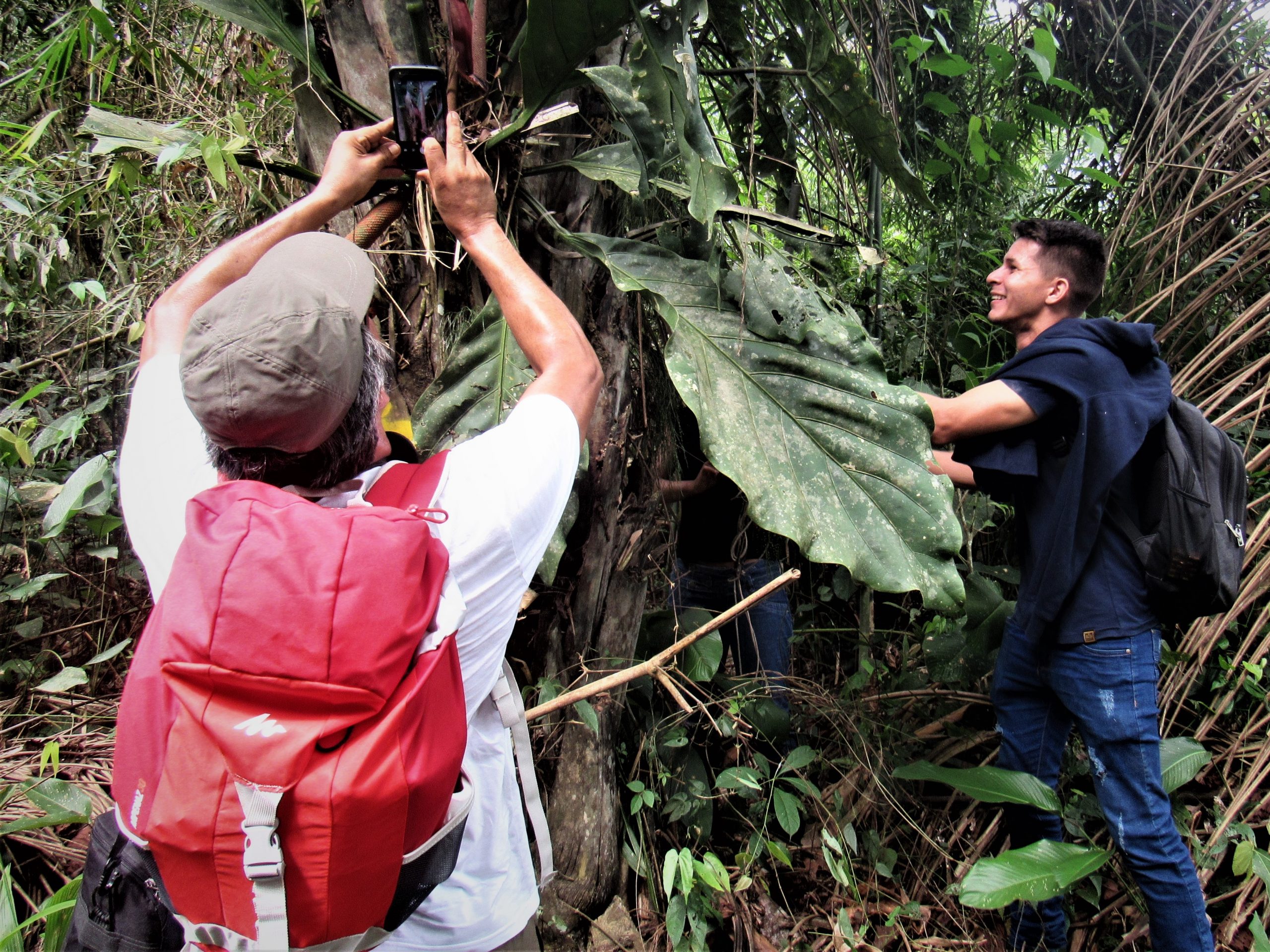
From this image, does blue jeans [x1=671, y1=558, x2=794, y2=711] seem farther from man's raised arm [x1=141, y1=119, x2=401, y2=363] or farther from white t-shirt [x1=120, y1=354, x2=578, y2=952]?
man's raised arm [x1=141, y1=119, x2=401, y2=363]

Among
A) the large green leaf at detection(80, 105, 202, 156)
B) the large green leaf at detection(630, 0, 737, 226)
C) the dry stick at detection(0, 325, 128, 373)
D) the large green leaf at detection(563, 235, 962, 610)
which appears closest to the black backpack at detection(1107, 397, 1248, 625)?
the large green leaf at detection(563, 235, 962, 610)

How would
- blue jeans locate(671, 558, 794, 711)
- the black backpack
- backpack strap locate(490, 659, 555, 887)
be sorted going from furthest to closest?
blue jeans locate(671, 558, 794, 711) < the black backpack < backpack strap locate(490, 659, 555, 887)

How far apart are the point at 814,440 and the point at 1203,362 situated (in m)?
2.09

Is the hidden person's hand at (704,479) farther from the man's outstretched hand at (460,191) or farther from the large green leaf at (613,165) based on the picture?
the man's outstretched hand at (460,191)

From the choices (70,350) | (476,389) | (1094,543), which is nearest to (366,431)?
(476,389)

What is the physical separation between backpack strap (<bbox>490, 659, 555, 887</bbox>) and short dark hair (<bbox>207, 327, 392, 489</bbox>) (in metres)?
0.36

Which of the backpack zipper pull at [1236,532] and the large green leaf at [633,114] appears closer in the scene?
the large green leaf at [633,114]

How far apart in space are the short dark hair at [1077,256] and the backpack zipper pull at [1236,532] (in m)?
0.66

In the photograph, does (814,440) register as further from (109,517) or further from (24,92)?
(24,92)

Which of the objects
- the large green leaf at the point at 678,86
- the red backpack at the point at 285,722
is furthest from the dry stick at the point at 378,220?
the red backpack at the point at 285,722

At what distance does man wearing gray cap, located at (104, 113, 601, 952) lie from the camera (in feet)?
2.94

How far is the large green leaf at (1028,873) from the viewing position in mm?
1912

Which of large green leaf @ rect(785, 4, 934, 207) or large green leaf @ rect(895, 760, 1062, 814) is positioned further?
large green leaf @ rect(895, 760, 1062, 814)

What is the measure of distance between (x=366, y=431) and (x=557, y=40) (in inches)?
34.0
